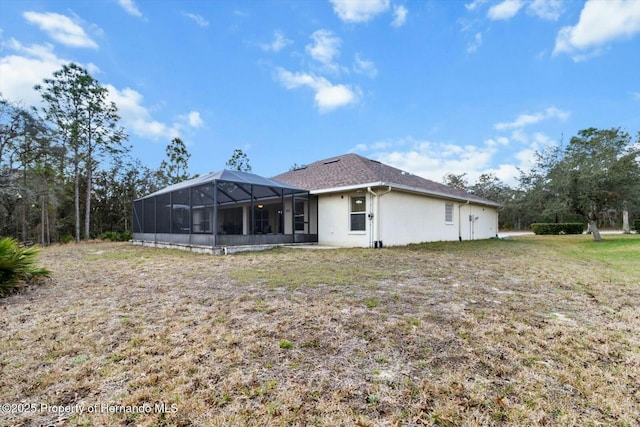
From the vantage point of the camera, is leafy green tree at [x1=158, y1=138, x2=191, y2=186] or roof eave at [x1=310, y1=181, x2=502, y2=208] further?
leafy green tree at [x1=158, y1=138, x2=191, y2=186]

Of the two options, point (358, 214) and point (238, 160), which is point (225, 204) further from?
point (238, 160)

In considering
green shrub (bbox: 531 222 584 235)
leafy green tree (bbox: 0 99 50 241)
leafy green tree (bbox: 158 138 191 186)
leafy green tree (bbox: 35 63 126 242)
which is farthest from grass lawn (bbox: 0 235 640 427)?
green shrub (bbox: 531 222 584 235)

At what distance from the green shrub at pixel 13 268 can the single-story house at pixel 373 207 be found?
8.49 meters

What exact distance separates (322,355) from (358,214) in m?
8.87

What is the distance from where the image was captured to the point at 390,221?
1108cm

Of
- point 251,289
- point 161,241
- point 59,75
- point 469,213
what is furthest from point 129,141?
point 469,213

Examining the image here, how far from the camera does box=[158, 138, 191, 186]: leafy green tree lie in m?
24.6

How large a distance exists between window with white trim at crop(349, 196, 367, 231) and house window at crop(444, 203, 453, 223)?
5.36m

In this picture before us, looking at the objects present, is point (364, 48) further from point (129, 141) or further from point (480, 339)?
point (129, 141)

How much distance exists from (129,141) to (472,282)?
22032 mm

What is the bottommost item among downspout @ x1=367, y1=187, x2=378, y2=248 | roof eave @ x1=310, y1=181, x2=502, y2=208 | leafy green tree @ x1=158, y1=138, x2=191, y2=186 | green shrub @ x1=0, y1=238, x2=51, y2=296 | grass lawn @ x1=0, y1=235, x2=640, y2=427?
grass lawn @ x1=0, y1=235, x2=640, y2=427

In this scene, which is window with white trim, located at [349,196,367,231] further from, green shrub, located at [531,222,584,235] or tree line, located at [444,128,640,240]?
green shrub, located at [531,222,584,235]

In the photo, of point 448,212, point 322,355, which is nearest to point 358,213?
point 448,212

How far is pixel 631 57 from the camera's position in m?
12.8
